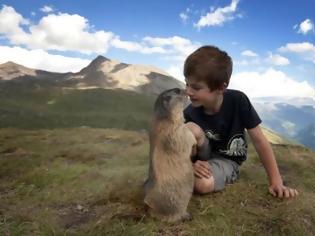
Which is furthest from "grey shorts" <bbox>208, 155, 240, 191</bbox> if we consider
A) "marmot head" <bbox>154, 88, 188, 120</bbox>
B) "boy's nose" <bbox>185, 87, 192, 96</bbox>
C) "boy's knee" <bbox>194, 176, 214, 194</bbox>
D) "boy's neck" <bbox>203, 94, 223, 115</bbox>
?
"marmot head" <bbox>154, 88, 188, 120</bbox>

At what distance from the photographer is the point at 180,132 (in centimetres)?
821

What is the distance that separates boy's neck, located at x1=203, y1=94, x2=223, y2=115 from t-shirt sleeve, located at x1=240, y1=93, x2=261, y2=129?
0.53m

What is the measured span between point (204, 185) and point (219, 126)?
1.50m

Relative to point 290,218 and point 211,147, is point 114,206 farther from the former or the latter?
point 290,218

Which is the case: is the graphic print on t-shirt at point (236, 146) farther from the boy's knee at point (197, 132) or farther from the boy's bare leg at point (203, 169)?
the boy's knee at point (197, 132)

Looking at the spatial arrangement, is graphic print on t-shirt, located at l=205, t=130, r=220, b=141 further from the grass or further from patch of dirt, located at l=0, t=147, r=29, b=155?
patch of dirt, located at l=0, t=147, r=29, b=155

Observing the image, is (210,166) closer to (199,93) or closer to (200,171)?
(200,171)

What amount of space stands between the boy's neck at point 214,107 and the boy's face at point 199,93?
290 mm

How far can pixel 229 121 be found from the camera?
9891 millimetres

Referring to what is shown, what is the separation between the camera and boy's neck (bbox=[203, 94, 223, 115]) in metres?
9.62

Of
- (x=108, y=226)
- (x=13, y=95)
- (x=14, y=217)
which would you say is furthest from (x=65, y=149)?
(x=13, y=95)

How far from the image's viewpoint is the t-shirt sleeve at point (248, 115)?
9.62 m

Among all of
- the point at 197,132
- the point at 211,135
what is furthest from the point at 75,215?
the point at 211,135

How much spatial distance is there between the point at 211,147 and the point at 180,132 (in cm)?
237
